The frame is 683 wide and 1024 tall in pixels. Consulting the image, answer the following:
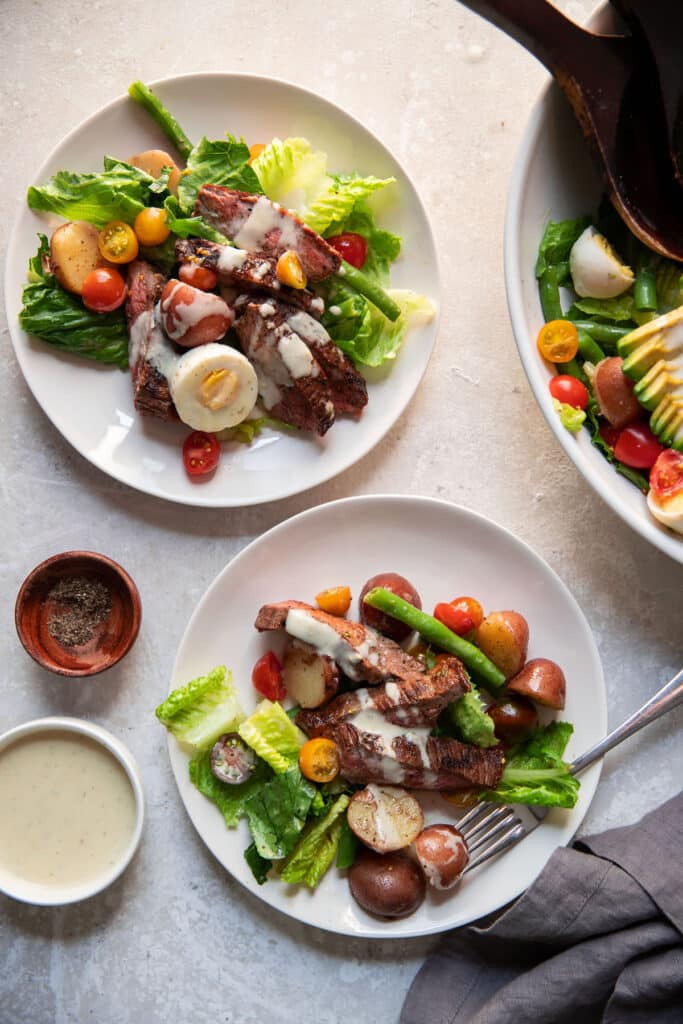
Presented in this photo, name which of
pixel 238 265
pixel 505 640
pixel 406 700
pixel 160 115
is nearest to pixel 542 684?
pixel 505 640

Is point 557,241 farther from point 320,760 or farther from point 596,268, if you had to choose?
point 320,760

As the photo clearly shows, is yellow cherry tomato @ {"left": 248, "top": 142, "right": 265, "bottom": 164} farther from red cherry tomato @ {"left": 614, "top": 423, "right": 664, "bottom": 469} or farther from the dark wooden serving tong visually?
red cherry tomato @ {"left": 614, "top": 423, "right": 664, "bottom": 469}

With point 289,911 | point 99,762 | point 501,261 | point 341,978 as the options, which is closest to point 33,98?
point 501,261

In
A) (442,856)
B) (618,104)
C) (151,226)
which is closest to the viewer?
(618,104)

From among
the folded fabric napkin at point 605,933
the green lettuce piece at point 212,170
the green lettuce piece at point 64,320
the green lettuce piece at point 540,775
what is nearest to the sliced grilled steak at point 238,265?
the green lettuce piece at point 212,170

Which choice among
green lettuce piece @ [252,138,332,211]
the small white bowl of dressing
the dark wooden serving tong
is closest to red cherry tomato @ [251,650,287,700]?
the small white bowl of dressing

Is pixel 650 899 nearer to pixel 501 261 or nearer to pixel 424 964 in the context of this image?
pixel 424 964
